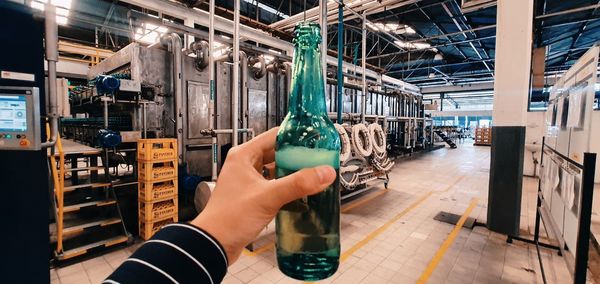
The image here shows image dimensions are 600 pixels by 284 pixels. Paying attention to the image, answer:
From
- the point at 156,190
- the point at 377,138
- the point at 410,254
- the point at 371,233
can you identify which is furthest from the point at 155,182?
the point at 377,138

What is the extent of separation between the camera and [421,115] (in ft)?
47.4

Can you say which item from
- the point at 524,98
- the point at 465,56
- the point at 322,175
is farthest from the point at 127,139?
the point at 465,56

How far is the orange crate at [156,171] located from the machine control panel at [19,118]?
4.82ft

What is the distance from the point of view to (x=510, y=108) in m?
3.61

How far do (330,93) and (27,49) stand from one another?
21.8 ft

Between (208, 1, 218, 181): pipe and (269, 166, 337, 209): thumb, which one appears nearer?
(269, 166, 337, 209): thumb

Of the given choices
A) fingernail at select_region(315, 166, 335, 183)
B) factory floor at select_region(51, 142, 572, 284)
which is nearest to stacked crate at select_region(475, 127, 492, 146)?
factory floor at select_region(51, 142, 572, 284)

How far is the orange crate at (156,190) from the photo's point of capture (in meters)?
3.43

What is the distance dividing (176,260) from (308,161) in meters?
0.38

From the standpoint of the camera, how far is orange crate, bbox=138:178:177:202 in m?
3.43

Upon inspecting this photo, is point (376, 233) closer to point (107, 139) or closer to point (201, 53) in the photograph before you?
point (107, 139)

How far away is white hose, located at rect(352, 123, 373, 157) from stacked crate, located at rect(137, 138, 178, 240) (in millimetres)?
3216

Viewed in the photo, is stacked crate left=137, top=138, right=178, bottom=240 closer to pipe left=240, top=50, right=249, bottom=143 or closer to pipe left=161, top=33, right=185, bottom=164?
pipe left=161, top=33, right=185, bottom=164

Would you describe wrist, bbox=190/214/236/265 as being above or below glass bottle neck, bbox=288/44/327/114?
below
